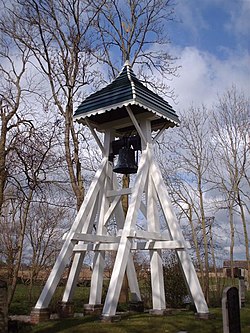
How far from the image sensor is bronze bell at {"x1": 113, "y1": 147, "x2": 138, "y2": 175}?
375 inches

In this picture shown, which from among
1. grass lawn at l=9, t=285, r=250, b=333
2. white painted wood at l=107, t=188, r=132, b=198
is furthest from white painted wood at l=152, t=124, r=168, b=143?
grass lawn at l=9, t=285, r=250, b=333

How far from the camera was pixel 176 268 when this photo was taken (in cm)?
1437

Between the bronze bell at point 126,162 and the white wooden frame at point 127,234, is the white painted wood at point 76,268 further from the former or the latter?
the bronze bell at point 126,162

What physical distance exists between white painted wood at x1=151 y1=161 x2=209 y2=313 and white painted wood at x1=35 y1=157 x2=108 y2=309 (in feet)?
4.57

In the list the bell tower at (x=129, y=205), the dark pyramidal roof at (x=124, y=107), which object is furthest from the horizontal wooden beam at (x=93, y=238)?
the dark pyramidal roof at (x=124, y=107)

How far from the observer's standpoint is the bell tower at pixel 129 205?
28.1 feet

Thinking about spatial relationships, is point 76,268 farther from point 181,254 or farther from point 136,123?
point 136,123

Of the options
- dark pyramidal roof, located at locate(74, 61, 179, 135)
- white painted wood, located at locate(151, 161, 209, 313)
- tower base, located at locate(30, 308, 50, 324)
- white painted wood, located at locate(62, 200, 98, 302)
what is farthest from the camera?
white painted wood, located at locate(62, 200, 98, 302)

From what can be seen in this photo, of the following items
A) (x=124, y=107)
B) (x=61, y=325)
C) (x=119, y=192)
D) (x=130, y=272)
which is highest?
(x=124, y=107)

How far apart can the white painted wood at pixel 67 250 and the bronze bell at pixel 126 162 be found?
55cm

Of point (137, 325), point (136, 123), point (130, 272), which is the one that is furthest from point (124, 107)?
point (137, 325)

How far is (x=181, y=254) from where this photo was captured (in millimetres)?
8672

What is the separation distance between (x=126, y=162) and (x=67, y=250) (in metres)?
2.47

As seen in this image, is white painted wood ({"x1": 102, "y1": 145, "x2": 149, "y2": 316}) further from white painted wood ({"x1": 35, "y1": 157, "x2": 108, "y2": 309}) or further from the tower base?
the tower base
